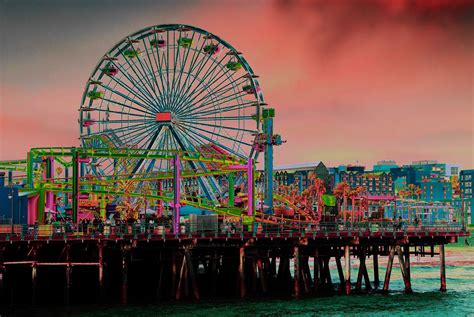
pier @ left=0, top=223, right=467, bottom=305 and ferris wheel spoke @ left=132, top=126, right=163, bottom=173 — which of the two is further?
ferris wheel spoke @ left=132, top=126, right=163, bottom=173

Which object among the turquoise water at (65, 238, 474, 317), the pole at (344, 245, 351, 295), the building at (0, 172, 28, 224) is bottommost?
the turquoise water at (65, 238, 474, 317)

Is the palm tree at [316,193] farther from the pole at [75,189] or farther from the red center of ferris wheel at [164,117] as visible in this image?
the pole at [75,189]

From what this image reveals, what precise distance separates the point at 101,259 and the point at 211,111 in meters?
34.8

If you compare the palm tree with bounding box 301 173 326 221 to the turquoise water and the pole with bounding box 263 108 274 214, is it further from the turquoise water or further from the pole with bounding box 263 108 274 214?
the turquoise water

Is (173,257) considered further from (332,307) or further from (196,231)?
(332,307)

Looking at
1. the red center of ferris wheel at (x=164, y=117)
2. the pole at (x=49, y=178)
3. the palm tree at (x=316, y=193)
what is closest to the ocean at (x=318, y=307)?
the pole at (x=49, y=178)

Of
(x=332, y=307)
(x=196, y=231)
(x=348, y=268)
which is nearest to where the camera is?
(x=332, y=307)

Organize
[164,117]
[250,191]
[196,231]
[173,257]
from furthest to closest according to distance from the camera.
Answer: [164,117] → [250,191] → [196,231] → [173,257]

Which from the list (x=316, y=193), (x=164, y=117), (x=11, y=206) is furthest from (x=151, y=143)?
(x=316, y=193)

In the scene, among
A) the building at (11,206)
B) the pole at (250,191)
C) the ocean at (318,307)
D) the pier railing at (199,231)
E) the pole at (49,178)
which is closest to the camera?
the ocean at (318,307)

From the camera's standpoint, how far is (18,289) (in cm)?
6706

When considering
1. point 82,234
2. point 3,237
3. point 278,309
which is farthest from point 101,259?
point 278,309

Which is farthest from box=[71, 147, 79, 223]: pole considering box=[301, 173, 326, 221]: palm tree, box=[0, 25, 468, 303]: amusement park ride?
box=[301, 173, 326, 221]: palm tree

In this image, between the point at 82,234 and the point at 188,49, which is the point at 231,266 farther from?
the point at 188,49
